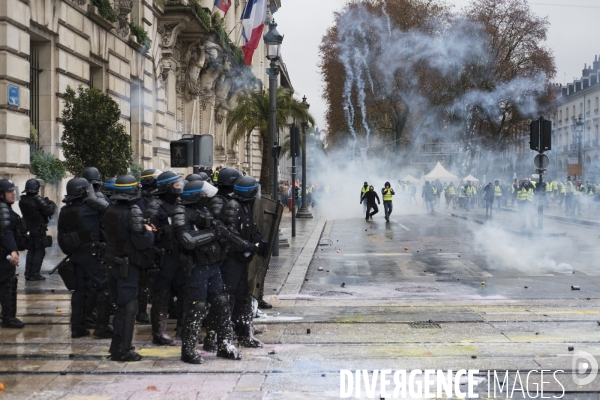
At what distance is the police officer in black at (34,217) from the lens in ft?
40.3

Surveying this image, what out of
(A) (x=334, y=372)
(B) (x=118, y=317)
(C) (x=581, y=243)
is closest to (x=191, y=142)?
(B) (x=118, y=317)

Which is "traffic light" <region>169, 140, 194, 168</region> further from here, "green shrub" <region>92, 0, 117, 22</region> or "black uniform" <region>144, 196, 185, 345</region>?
"green shrub" <region>92, 0, 117, 22</region>

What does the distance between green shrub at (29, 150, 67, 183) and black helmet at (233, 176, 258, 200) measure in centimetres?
951

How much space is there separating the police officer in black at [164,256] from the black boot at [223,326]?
693 millimetres

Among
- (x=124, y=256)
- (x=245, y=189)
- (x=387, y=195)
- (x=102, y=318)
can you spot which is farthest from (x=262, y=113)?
(x=124, y=256)

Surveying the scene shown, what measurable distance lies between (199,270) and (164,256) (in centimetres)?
86

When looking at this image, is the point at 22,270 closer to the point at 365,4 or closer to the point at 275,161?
the point at 275,161

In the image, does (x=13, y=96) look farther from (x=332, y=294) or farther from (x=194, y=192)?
(x=194, y=192)

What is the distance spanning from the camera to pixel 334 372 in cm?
668

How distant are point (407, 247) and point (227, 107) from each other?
2229 cm

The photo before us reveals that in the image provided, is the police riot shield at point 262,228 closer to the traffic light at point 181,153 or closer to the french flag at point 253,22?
the traffic light at point 181,153

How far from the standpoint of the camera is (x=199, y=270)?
7.07 metres

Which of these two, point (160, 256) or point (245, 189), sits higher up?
point (245, 189)

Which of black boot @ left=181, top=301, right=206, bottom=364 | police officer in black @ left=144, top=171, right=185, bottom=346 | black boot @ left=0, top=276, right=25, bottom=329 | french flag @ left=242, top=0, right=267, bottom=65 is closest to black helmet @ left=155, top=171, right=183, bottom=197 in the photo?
police officer in black @ left=144, top=171, right=185, bottom=346
